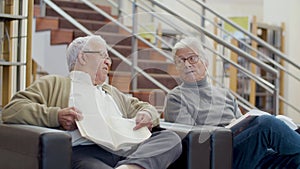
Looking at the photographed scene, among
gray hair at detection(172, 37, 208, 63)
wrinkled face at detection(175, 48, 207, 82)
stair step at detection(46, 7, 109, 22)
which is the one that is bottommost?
wrinkled face at detection(175, 48, 207, 82)

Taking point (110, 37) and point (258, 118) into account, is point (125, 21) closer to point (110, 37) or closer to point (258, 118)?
point (110, 37)

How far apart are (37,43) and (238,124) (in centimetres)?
211

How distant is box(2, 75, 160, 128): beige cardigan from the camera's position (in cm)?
209

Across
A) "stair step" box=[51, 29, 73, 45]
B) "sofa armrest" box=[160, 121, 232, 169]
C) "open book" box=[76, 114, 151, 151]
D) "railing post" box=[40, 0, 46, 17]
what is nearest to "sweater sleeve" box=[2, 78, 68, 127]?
"open book" box=[76, 114, 151, 151]

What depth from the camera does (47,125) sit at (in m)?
2.11

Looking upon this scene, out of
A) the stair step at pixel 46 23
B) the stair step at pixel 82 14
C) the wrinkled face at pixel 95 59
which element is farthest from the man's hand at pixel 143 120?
the stair step at pixel 82 14

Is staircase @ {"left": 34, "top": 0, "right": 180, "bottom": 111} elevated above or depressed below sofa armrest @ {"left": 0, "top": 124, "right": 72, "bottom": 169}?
above

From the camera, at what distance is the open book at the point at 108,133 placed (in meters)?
2.10

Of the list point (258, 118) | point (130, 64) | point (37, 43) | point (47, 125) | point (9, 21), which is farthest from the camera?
point (37, 43)

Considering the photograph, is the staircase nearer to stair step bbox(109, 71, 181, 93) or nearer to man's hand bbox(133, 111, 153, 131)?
stair step bbox(109, 71, 181, 93)

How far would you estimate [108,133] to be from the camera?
2119 millimetres

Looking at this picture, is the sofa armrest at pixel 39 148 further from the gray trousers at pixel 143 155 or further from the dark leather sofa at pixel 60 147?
the gray trousers at pixel 143 155

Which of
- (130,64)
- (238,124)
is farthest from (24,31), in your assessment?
(238,124)

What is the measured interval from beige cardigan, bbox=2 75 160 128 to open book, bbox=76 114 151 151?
0.12 meters
